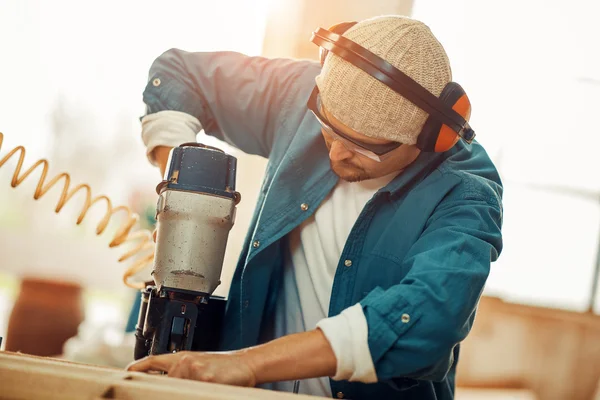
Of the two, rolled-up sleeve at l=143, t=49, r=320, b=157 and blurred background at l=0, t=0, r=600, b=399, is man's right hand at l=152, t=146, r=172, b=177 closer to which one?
rolled-up sleeve at l=143, t=49, r=320, b=157

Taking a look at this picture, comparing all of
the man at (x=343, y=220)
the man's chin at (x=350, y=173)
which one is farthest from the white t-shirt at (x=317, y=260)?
the man's chin at (x=350, y=173)

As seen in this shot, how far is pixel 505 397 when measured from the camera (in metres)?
4.17

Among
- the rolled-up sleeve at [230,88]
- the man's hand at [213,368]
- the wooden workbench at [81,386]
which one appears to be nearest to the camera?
the wooden workbench at [81,386]

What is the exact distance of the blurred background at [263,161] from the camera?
11.9ft

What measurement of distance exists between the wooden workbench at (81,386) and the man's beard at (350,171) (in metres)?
0.60

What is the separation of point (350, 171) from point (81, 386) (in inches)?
30.0

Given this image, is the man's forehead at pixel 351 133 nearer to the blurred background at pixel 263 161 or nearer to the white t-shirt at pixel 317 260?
the white t-shirt at pixel 317 260

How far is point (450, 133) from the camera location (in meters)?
1.35

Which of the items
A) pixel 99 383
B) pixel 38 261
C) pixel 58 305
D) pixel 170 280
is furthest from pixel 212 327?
pixel 38 261

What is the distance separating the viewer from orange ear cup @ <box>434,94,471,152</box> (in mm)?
1347

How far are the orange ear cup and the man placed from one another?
0.04m

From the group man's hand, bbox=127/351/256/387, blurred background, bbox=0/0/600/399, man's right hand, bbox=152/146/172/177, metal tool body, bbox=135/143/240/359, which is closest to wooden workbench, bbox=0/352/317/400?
man's hand, bbox=127/351/256/387

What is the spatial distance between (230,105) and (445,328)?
2.86ft

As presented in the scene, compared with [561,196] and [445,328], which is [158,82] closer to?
[445,328]
